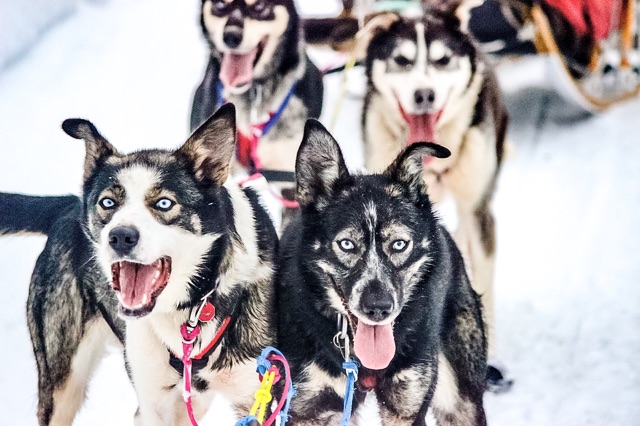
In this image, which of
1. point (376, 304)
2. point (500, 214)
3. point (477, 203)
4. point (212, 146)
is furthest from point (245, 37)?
point (500, 214)

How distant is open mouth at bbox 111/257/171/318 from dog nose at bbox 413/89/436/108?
2.35 feet

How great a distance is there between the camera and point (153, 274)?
40.1 inches

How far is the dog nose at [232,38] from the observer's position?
1.56 metres

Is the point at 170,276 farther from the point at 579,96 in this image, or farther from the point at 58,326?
the point at 579,96

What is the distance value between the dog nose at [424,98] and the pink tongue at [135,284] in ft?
2.43

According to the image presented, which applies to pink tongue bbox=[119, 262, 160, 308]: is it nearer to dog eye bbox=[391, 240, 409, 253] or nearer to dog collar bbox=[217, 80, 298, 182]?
dog eye bbox=[391, 240, 409, 253]

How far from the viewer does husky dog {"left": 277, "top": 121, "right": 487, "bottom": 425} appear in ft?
3.43

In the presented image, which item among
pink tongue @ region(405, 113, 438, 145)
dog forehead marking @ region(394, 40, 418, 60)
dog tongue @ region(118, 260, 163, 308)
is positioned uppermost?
dog forehead marking @ region(394, 40, 418, 60)

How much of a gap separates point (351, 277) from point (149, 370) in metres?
0.35

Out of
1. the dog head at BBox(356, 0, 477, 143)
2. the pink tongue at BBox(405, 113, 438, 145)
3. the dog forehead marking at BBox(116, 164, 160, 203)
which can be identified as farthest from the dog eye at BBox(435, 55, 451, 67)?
the dog forehead marking at BBox(116, 164, 160, 203)

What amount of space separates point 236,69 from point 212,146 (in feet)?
1.82

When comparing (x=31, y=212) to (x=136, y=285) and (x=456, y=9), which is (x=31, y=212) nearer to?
(x=136, y=285)

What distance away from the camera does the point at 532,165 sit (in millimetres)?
2324

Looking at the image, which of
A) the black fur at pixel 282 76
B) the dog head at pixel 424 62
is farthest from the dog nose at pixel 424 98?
the black fur at pixel 282 76
